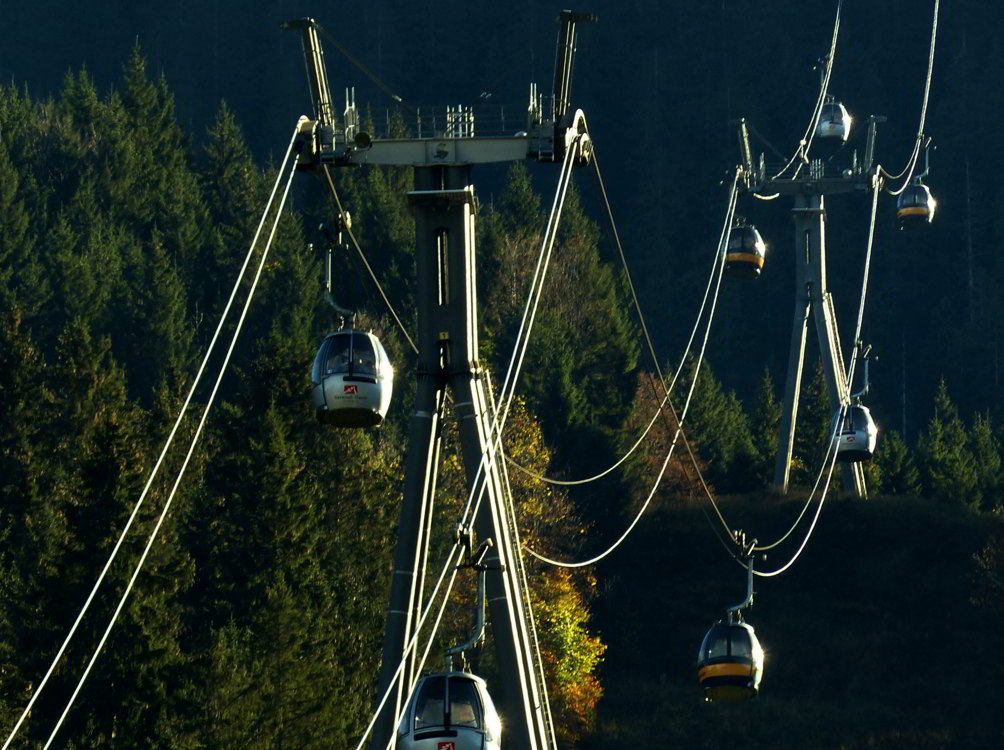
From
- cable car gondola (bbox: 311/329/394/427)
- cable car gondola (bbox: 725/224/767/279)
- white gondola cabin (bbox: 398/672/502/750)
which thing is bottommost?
white gondola cabin (bbox: 398/672/502/750)

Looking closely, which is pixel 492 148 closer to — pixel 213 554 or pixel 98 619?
pixel 98 619

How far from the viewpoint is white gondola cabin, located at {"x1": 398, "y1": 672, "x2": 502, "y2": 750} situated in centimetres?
2845

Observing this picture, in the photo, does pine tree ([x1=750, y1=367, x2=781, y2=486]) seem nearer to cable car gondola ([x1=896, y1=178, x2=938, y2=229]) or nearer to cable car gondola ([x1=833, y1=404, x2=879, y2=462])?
cable car gondola ([x1=896, y1=178, x2=938, y2=229])

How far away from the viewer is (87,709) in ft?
153

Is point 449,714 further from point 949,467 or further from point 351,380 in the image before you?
point 949,467

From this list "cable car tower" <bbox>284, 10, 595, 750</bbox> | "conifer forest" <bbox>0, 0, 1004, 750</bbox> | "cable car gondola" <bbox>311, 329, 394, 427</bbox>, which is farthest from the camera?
"conifer forest" <bbox>0, 0, 1004, 750</bbox>

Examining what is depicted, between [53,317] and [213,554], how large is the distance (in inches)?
1451

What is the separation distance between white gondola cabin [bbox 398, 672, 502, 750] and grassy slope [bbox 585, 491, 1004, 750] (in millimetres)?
32660

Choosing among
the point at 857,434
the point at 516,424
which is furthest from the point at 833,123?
the point at 516,424

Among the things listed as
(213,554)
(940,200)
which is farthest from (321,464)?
(940,200)

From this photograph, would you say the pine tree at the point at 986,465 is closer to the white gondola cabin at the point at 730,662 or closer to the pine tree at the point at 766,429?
the pine tree at the point at 766,429

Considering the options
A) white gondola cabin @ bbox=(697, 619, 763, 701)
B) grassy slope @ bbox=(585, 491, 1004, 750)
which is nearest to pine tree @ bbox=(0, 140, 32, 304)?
grassy slope @ bbox=(585, 491, 1004, 750)

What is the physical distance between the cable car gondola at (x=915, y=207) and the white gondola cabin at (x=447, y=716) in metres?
39.6

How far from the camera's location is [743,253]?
202 feet
